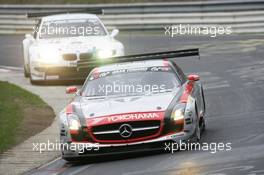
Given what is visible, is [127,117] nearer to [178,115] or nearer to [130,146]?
[130,146]

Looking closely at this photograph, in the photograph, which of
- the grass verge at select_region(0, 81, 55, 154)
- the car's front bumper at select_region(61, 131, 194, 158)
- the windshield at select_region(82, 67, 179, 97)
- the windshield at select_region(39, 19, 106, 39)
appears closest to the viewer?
the car's front bumper at select_region(61, 131, 194, 158)

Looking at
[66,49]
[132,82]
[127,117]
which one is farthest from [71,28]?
[127,117]

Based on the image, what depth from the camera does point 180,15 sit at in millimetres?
32062

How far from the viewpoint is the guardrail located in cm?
3083

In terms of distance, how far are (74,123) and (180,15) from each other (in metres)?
19.2

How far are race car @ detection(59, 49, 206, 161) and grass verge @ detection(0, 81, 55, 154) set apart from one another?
1655mm

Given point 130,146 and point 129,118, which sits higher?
point 129,118

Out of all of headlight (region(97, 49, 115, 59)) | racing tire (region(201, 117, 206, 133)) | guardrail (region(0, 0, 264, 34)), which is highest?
racing tire (region(201, 117, 206, 133))

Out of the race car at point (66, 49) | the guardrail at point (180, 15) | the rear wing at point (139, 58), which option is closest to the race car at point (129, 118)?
the rear wing at point (139, 58)

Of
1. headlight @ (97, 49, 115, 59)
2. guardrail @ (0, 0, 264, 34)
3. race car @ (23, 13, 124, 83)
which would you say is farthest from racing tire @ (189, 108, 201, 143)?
guardrail @ (0, 0, 264, 34)

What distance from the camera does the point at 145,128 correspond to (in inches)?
508

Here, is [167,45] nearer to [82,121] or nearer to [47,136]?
[47,136]

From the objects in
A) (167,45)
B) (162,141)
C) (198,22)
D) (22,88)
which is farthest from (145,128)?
(198,22)

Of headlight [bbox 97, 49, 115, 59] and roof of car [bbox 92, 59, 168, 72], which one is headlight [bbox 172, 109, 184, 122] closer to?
roof of car [bbox 92, 59, 168, 72]
